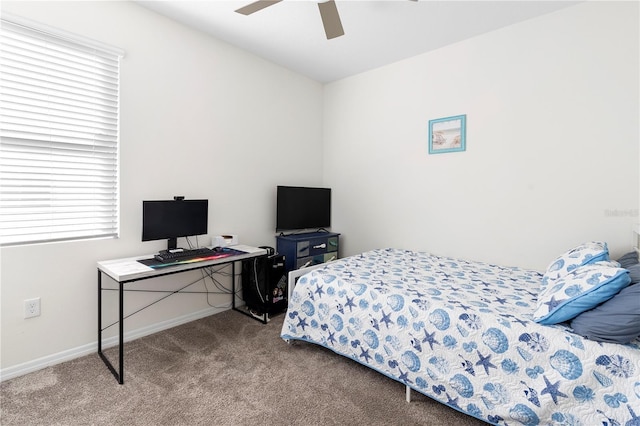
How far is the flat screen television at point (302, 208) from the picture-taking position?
3656 mm

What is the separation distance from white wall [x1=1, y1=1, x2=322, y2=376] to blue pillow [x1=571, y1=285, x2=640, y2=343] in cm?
286

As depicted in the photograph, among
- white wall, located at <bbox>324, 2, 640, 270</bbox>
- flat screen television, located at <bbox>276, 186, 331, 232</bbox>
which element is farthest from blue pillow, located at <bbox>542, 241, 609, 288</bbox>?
flat screen television, located at <bbox>276, 186, 331, 232</bbox>

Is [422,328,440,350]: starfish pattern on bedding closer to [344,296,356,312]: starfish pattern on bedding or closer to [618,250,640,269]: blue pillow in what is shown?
[344,296,356,312]: starfish pattern on bedding

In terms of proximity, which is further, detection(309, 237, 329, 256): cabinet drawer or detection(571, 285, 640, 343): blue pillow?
detection(309, 237, 329, 256): cabinet drawer

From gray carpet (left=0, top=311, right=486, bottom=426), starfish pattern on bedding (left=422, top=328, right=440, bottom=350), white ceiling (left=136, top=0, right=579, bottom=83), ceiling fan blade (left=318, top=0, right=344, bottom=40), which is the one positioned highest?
white ceiling (left=136, top=0, right=579, bottom=83)

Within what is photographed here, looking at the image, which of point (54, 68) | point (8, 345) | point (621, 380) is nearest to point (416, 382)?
point (621, 380)

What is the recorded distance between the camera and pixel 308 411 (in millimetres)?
1812

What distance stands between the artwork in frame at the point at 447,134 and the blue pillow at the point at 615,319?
195 cm

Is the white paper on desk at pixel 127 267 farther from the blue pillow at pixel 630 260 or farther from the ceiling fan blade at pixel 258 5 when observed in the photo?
the blue pillow at pixel 630 260

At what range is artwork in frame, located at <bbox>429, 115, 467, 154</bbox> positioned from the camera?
3.11 metres

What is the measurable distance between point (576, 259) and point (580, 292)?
1.76ft

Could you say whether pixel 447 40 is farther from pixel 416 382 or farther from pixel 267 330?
pixel 267 330

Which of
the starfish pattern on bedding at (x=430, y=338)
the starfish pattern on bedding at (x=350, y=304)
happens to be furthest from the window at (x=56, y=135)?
the starfish pattern on bedding at (x=430, y=338)

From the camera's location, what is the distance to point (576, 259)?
1970 millimetres
